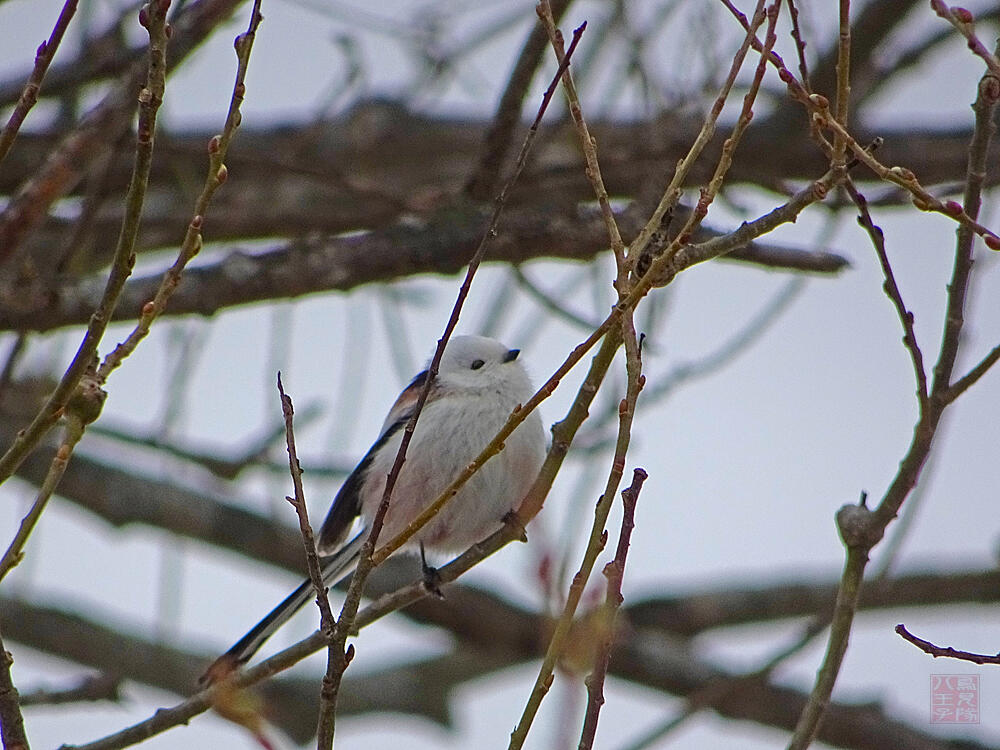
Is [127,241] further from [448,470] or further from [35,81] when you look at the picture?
[448,470]

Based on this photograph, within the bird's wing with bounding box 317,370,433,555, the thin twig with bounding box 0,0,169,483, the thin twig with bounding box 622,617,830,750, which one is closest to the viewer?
the thin twig with bounding box 0,0,169,483

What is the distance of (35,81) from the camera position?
1.76m

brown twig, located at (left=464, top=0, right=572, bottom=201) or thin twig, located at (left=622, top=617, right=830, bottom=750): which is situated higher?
brown twig, located at (left=464, top=0, right=572, bottom=201)

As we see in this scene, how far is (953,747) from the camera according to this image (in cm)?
394

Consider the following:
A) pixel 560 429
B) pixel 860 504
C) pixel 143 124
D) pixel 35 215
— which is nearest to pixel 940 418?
pixel 860 504

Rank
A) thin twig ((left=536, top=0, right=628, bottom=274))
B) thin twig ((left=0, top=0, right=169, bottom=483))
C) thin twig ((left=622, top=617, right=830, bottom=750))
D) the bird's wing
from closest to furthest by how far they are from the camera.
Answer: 1. thin twig ((left=0, top=0, right=169, bottom=483))
2. thin twig ((left=536, top=0, right=628, bottom=274))
3. thin twig ((left=622, top=617, right=830, bottom=750))
4. the bird's wing

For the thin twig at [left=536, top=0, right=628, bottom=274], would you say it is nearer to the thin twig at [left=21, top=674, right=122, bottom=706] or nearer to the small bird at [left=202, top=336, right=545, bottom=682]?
the small bird at [left=202, top=336, right=545, bottom=682]

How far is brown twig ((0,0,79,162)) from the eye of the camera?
5.69 ft

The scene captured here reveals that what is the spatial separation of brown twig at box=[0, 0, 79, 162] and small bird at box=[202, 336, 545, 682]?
1.33 meters

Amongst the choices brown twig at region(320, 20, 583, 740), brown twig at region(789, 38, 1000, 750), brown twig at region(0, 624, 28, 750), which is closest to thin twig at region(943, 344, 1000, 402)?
brown twig at region(789, 38, 1000, 750)

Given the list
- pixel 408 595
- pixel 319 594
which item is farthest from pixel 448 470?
pixel 319 594

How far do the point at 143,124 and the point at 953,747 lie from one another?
11.0 ft

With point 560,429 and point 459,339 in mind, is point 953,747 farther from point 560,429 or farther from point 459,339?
point 560,429

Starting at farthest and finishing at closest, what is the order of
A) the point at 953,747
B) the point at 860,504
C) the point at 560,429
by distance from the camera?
the point at 953,747
the point at 860,504
the point at 560,429
